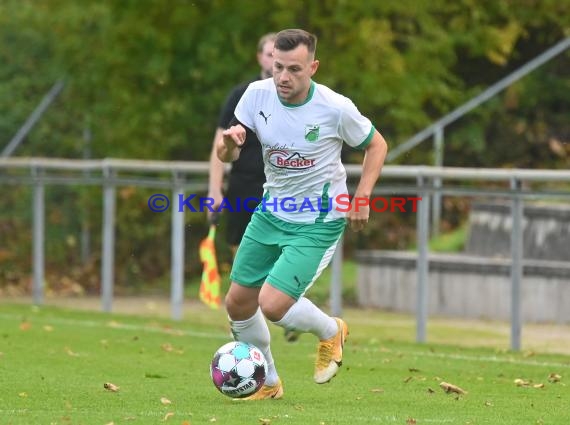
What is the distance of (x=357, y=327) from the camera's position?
14133 millimetres

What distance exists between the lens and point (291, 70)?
821 centimetres

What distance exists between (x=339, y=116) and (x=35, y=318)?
6.01m

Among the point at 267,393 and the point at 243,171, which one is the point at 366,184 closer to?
the point at 267,393

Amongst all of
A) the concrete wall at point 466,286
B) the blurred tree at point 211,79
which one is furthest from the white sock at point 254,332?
the blurred tree at point 211,79

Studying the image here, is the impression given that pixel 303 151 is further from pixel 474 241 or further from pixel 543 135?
pixel 543 135

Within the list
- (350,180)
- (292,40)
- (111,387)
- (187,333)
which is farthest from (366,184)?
(350,180)

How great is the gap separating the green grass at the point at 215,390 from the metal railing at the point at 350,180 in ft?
1.48

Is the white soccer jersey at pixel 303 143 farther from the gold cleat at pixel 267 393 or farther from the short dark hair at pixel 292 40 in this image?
the gold cleat at pixel 267 393

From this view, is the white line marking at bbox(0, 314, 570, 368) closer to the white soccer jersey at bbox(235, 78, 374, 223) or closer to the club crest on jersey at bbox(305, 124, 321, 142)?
the white soccer jersey at bbox(235, 78, 374, 223)

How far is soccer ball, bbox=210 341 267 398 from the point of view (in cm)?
817

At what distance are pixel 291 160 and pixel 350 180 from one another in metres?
5.82

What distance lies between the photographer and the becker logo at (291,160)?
8.32m

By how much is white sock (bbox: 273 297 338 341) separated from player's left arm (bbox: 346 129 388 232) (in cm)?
51

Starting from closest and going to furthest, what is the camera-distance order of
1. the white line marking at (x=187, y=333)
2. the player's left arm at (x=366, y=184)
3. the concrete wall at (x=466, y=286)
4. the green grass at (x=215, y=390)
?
1. the green grass at (x=215, y=390)
2. the player's left arm at (x=366, y=184)
3. the white line marking at (x=187, y=333)
4. the concrete wall at (x=466, y=286)
